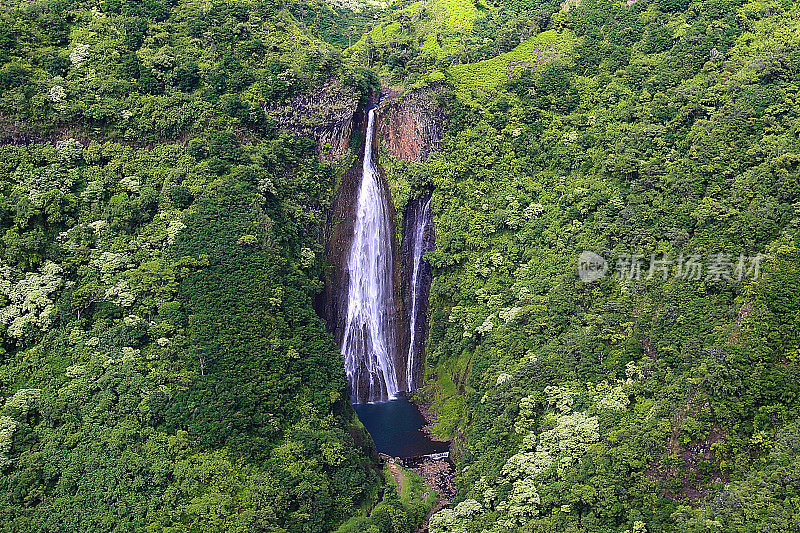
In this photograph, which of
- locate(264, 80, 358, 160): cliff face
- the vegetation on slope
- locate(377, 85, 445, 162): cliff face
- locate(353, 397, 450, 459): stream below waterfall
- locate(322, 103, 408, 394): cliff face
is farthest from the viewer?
locate(377, 85, 445, 162): cliff face

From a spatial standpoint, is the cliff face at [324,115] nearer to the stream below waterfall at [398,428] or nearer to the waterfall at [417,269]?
the waterfall at [417,269]

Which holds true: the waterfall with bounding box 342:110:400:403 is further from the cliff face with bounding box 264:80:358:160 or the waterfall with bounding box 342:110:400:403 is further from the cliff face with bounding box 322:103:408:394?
the cliff face with bounding box 264:80:358:160

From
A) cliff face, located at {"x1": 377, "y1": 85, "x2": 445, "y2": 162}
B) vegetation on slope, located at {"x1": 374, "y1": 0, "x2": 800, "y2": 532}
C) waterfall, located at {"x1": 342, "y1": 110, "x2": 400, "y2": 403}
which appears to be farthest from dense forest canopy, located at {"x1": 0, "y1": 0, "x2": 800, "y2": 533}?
waterfall, located at {"x1": 342, "y1": 110, "x2": 400, "y2": 403}

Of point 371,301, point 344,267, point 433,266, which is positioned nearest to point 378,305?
point 371,301

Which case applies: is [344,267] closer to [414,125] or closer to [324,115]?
[324,115]

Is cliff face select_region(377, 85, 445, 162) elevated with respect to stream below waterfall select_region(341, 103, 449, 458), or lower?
elevated

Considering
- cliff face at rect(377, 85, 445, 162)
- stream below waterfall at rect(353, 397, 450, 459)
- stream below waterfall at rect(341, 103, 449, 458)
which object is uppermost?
cliff face at rect(377, 85, 445, 162)
